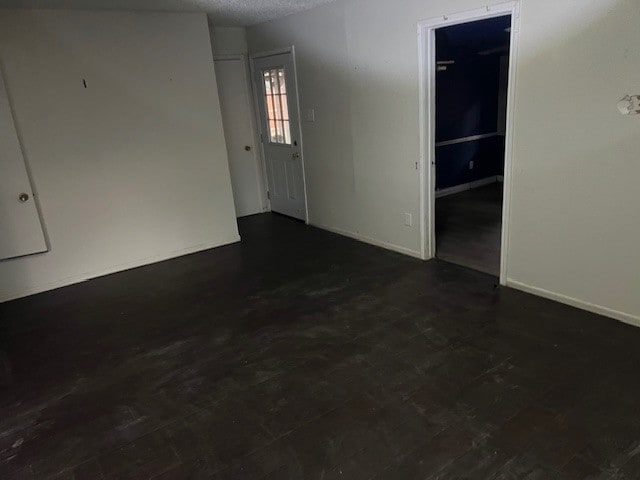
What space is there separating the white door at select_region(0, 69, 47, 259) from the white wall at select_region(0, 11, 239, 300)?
82mm

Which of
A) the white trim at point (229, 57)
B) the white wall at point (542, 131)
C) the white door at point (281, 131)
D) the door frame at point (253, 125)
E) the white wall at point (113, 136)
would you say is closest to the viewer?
the white wall at point (542, 131)

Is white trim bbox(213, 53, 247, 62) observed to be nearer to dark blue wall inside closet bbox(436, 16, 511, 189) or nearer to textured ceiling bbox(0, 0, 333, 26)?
textured ceiling bbox(0, 0, 333, 26)

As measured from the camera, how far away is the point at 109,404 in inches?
101

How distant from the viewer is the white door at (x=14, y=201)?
12.6 ft

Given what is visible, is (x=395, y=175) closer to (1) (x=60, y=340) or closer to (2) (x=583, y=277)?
(2) (x=583, y=277)

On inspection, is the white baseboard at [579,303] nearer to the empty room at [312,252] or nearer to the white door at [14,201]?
the empty room at [312,252]

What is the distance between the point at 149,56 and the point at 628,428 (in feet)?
14.9

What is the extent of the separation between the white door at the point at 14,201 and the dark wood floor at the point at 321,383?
0.51m

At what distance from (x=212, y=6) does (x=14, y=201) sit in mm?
2407

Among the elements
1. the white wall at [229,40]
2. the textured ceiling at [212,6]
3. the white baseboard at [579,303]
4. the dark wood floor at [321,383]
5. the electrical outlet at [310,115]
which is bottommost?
the dark wood floor at [321,383]

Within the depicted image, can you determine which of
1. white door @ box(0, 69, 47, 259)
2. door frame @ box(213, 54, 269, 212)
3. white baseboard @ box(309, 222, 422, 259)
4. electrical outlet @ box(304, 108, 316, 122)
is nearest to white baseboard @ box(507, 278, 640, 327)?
white baseboard @ box(309, 222, 422, 259)

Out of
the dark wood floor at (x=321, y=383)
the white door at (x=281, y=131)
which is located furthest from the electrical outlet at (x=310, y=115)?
the dark wood floor at (x=321, y=383)

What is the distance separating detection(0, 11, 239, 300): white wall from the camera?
397cm

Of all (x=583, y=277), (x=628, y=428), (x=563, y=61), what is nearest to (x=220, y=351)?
(x=628, y=428)
